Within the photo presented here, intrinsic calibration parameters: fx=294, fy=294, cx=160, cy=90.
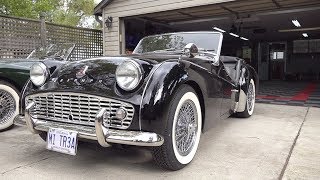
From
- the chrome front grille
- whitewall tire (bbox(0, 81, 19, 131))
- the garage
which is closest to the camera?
the chrome front grille

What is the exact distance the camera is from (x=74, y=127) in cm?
233

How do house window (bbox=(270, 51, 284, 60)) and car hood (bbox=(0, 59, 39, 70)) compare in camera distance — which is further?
house window (bbox=(270, 51, 284, 60))

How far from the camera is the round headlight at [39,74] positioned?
269 centimetres

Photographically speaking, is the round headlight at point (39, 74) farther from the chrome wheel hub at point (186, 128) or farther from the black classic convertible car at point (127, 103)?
the chrome wheel hub at point (186, 128)

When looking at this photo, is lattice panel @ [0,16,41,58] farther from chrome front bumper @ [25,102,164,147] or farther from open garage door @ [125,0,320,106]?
chrome front bumper @ [25,102,164,147]

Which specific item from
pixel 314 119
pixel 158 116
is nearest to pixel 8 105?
pixel 158 116

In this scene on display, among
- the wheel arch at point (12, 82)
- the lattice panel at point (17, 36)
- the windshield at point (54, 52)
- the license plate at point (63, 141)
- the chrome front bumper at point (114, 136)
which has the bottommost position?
the license plate at point (63, 141)

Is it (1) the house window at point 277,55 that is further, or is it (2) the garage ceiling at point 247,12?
(1) the house window at point 277,55

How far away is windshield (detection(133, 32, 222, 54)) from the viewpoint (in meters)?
3.64

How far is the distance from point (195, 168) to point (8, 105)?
109 inches

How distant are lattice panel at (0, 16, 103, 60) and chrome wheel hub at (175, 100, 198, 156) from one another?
317 cm

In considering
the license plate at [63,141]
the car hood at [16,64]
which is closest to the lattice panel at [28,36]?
the car hood at [16,64]

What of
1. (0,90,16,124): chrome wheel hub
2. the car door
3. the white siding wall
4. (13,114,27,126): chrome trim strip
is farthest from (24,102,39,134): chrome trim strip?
the white siding wall

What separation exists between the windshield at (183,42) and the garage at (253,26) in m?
0.98
